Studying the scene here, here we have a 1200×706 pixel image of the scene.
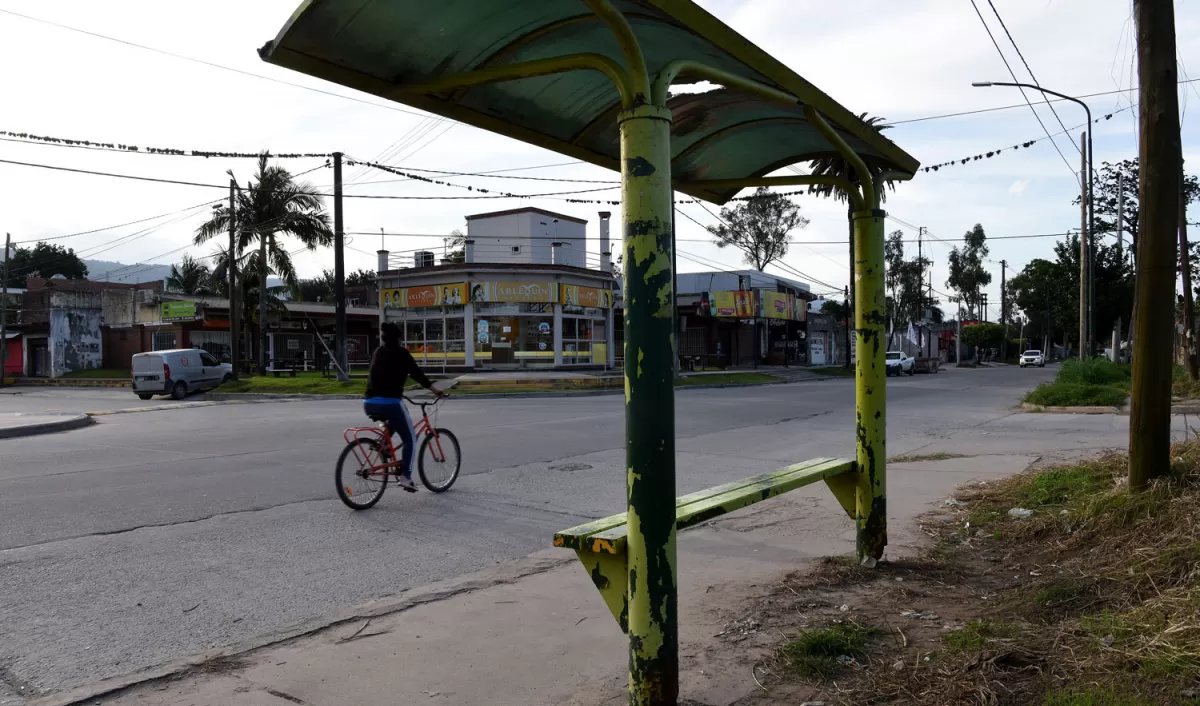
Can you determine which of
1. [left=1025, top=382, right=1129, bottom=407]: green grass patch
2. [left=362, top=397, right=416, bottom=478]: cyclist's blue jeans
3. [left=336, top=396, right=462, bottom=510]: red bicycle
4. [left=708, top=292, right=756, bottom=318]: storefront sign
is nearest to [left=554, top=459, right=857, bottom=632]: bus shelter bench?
[left=336, top=396, right=462, bottom=510]: red bicycle

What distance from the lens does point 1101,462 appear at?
22.6 feet

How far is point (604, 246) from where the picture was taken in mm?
40500

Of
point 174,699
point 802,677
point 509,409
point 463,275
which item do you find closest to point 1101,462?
point 802,677

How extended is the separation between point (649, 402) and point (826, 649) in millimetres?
1566

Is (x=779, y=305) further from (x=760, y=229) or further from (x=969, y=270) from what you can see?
(x=969, y=270)

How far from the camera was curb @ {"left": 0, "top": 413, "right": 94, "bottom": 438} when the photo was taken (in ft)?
50.1

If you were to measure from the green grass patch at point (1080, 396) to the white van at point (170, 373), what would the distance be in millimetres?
26716

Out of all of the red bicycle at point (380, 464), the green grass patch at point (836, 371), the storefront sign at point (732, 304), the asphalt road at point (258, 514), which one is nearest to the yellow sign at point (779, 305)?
the storefront sign at point (732, 304)

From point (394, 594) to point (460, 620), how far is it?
2.35ft

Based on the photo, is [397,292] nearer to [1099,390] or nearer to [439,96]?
[1099,390]

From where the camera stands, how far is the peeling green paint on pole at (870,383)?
5.06 meters

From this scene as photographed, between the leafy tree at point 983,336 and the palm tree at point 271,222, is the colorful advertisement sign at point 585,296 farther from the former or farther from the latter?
the leafy tree at point 983,336

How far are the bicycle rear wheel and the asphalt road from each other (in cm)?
15

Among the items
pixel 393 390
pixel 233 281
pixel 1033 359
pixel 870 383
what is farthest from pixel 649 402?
pixel 1033 359
